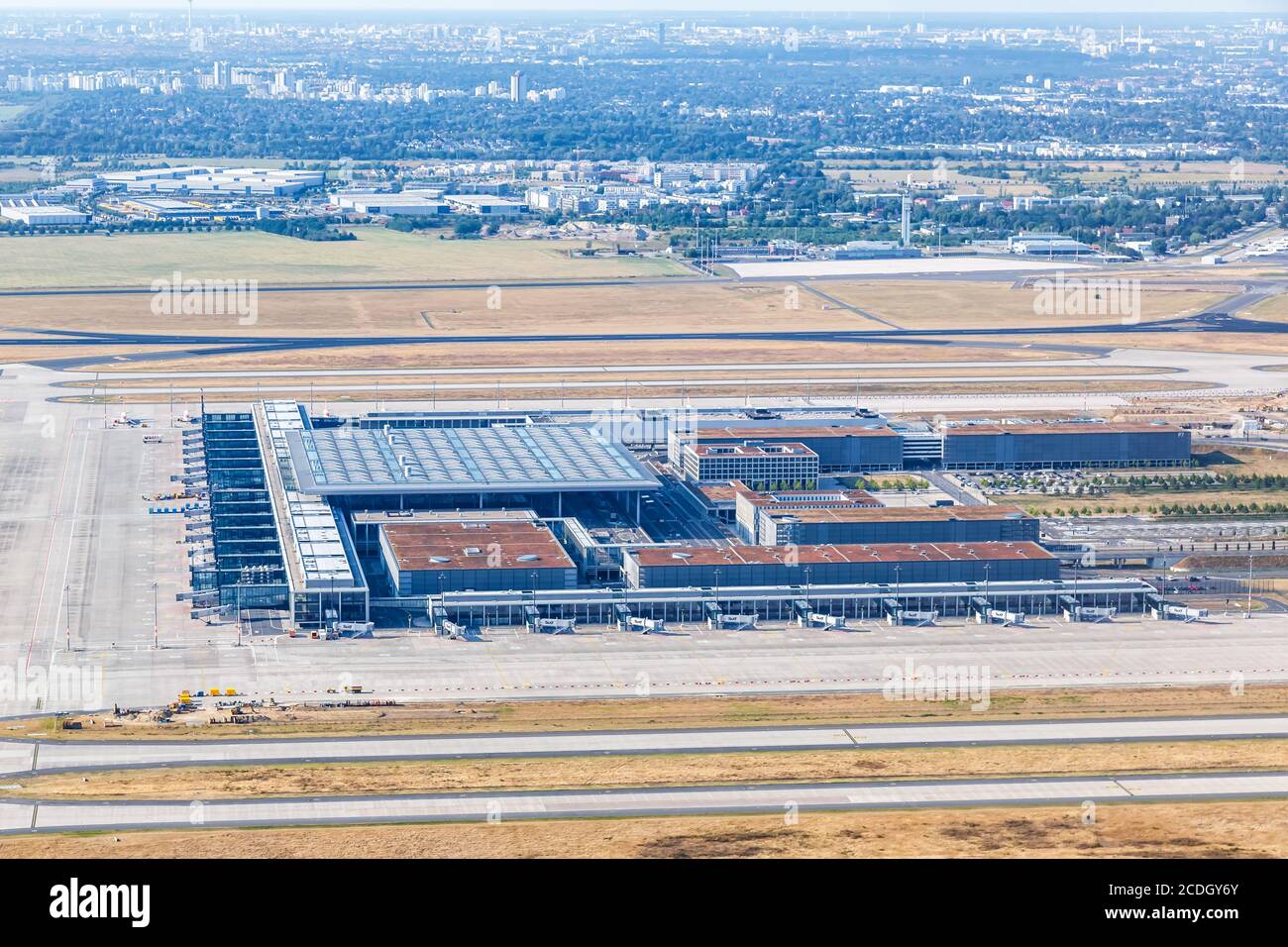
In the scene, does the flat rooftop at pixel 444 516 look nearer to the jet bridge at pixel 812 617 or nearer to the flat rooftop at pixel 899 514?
the flat rooftop at pixel 899 514

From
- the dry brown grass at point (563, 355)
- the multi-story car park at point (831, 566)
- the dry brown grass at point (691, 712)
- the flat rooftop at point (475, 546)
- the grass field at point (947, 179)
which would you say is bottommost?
the dry brown grass at point (691, 712)

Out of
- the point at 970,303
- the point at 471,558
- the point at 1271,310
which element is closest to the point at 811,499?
the point at 471,558

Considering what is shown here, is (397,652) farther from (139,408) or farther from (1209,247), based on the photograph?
(1209,247)

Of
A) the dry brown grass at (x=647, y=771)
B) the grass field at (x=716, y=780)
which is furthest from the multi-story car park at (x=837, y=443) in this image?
the dry brown grass at (x=647, y=771)

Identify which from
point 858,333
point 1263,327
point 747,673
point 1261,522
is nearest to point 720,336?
point 858,333

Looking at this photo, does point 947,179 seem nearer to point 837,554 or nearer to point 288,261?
point 288,261
